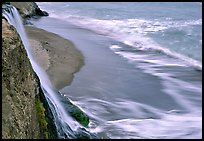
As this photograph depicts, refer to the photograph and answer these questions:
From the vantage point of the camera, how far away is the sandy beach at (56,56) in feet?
38.6

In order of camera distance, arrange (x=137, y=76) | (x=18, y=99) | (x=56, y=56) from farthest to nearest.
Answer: (x=56, y=56) → (x=137, y=76) → (x=18, y=99)

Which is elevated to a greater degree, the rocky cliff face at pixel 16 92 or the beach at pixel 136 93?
the rocky cliff face at pixel 16 92

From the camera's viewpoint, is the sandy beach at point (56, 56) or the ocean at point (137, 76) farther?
the sandy beach at point (56, 56)

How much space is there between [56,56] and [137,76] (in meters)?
3.37

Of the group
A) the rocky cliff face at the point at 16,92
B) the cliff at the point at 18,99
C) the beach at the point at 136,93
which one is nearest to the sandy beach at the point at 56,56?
the beach at the point at 136,93

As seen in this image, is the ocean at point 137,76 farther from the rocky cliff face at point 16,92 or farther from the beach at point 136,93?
the rocky cliff face at point 16,92

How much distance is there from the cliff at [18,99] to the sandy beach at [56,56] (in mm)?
5502

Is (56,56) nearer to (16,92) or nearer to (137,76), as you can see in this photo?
(137,76)

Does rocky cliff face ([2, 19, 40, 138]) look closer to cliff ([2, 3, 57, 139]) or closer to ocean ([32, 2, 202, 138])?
cliff ([2, 3, 57, 139])

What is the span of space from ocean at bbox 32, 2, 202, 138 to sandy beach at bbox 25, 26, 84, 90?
0.35m

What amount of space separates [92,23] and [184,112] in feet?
55.0

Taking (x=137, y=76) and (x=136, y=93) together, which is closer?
(x=136, y=93)

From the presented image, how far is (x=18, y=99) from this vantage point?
4211 millimetres

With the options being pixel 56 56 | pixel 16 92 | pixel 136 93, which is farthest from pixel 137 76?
pixel 16 92
